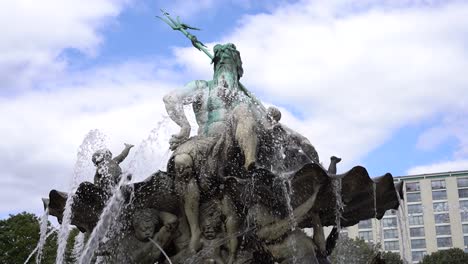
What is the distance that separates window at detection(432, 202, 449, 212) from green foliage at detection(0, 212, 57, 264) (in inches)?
2274

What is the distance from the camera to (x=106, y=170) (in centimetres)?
850

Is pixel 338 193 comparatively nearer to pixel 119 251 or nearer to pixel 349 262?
pixel 119 251

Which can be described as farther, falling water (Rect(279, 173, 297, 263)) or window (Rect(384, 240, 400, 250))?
window (Rect(384, 240, 400, 250))

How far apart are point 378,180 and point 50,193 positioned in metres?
4.50

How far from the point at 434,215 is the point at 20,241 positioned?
58.7 meters

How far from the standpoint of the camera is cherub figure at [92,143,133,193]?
843cm

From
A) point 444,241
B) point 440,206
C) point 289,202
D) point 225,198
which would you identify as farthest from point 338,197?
point 440,206

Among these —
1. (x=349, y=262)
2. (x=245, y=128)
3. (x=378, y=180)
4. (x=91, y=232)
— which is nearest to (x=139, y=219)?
(x=91, y=232)

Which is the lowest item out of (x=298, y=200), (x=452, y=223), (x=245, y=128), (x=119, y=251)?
(x=119, y=251)

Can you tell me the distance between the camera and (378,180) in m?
8.28

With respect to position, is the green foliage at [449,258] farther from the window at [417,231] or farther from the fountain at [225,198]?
the fountain at [225,198]

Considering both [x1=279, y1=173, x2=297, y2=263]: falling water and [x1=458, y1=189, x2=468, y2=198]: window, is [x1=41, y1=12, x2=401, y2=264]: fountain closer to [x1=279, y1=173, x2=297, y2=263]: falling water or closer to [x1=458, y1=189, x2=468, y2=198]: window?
[x1=279, y1=173, x2=297, y2=263]: falling water

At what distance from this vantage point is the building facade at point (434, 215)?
73.2m

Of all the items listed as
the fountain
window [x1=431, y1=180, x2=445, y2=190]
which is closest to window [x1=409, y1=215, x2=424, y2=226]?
window [x1=431, y1=180, x2=445, y2=190]
